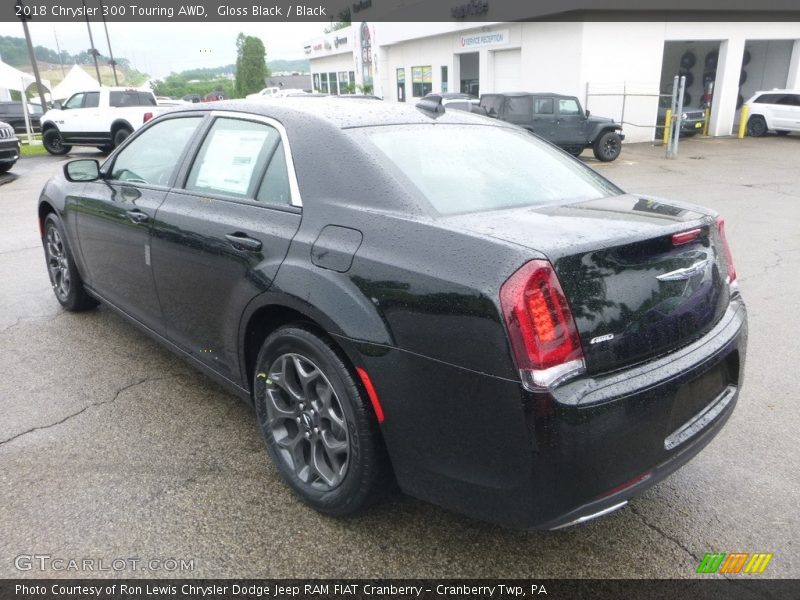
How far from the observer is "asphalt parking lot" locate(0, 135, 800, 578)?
2287 mm

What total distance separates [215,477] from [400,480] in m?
1.04

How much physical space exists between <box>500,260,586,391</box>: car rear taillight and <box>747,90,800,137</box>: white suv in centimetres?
2290

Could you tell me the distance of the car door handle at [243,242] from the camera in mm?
2580

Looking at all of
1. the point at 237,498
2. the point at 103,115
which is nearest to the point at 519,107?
the point at 103,115

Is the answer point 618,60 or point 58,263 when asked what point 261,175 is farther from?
point 618,60

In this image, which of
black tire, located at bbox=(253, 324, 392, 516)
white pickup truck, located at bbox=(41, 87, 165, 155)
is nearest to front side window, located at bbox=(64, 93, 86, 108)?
white pickup truck, located at bbox=(41, 87, 165, 155)

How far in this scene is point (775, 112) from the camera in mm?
20609

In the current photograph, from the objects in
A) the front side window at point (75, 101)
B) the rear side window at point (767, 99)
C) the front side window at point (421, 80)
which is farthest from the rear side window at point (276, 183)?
the front side window at point (421, 80)

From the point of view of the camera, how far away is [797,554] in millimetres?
2279

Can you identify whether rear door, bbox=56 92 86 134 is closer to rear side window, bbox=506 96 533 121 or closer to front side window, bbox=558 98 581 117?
rear side window, bbox=506 96 533 121

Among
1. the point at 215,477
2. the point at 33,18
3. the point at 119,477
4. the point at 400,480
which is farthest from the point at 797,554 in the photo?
the point at 33,18

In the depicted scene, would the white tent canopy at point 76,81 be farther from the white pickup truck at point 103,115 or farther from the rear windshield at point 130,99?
the rear windshield at point 130,99

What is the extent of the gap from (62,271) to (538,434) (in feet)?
14.6

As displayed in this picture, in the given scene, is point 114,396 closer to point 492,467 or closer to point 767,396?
point 492,467
